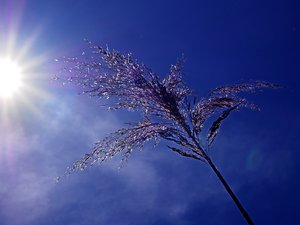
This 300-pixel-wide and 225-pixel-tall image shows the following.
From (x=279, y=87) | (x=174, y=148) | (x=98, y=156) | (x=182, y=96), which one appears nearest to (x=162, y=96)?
(x=182, y=96)

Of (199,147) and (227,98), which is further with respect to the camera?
(227,98)

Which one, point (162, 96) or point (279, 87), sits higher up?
point (162, 96)

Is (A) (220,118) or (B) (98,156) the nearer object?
(B) (98,156)

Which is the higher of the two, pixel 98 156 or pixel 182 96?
pixel 182 96

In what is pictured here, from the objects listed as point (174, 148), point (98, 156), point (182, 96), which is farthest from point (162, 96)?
point (98, 156)

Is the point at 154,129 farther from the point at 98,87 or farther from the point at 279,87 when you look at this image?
the point at 279,87

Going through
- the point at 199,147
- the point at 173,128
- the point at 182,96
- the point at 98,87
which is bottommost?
the point at 199,147

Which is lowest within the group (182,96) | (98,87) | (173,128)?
(173,128)

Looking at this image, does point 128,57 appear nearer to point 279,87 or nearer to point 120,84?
point 120,84
